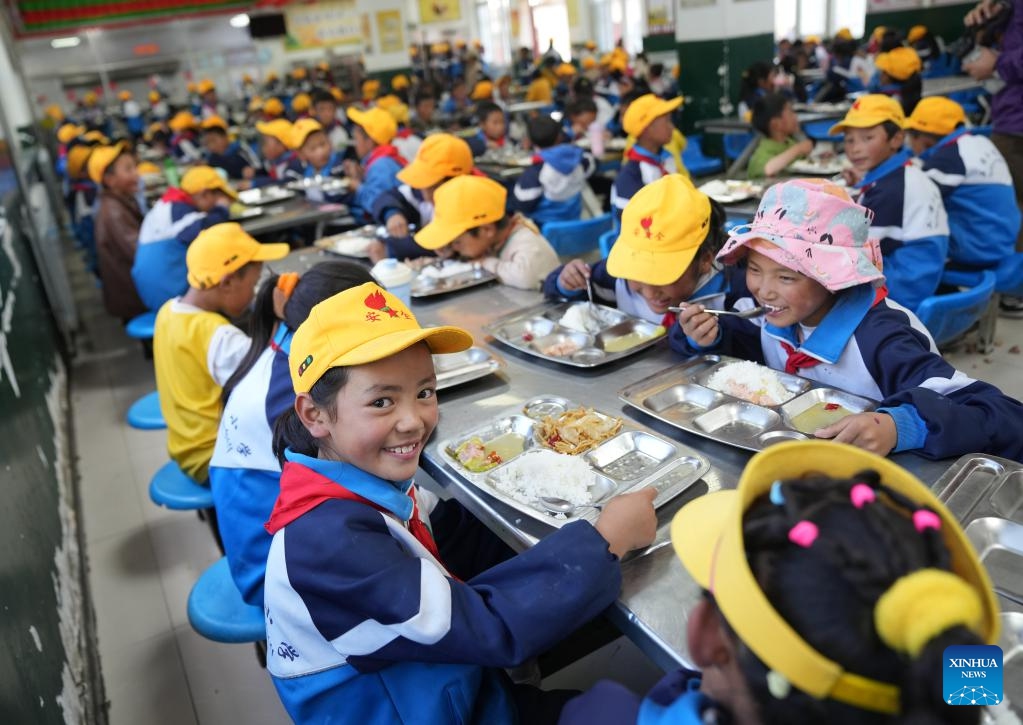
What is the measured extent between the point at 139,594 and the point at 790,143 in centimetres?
445

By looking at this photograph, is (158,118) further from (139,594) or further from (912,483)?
(912,483)

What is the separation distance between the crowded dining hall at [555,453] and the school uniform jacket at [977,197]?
14 mm

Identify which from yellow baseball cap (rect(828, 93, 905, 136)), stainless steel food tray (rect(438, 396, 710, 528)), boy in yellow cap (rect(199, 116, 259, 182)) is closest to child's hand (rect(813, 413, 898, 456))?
stainless steel food tray (rect(438, 396, 710, 528))

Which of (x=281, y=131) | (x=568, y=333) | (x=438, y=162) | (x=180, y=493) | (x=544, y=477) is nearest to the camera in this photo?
(x=544, y=477)

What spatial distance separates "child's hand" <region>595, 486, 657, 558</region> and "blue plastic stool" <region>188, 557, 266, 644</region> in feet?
3.24

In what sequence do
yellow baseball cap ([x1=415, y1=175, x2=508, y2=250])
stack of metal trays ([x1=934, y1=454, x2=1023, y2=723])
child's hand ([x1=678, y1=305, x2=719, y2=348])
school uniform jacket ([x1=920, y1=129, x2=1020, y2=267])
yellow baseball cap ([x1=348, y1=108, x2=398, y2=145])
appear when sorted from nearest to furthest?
stack of metal trays ([x1=934, y1=454, x2=1023, y2=723]) → child's hand ([x1=678, y1=305, x2=719, y2=348]) → yellow baseball cap ([x1=415, y1=175, x2=508, y2=250]) → school uniform jacket ([x1=920, y1=129, x2=1020, y2=267]) → yellow baseball cap ([x1=348, y1=108, x2=398, y2=145])

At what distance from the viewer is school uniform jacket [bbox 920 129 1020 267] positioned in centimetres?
325

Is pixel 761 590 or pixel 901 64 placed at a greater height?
pixel 901 64

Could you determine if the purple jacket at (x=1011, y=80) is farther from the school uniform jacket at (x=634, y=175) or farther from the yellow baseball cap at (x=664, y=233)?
the yellow baseball cap at (x=664, y=233)

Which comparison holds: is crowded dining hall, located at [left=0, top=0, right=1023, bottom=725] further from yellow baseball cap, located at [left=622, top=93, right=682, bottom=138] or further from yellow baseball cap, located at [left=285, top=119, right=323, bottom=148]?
yellow baseball cap, located at [left=285, top=119, right=323, bottom=148]

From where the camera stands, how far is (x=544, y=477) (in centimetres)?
154

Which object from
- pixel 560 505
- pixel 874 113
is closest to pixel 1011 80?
pixel 874 113

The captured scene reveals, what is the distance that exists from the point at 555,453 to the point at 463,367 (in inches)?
24.4

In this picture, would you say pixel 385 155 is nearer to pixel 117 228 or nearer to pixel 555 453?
pixel 117 228
